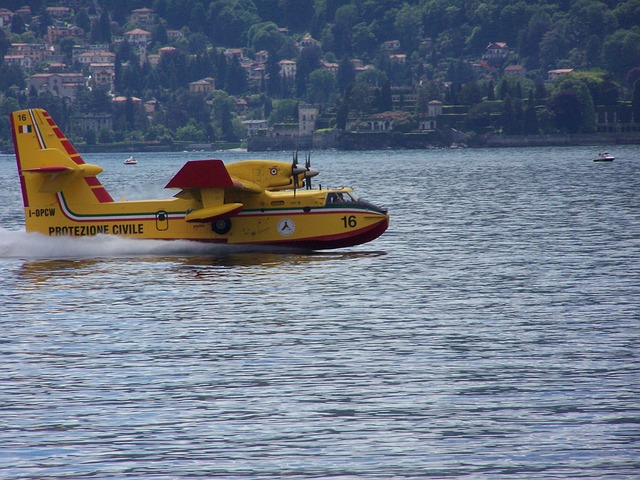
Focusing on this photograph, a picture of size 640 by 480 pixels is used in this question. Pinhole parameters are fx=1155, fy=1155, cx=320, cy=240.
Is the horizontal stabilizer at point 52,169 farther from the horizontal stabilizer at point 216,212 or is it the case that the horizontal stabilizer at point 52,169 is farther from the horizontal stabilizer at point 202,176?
the horizontal stabilizer at point 216,212

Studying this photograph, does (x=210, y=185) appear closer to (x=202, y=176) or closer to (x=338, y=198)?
(x=202, y=176)

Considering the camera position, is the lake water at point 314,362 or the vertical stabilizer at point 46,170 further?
the vertical stabilizer at point 46,170

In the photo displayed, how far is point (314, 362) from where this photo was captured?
84.0ft

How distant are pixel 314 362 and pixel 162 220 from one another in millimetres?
20781

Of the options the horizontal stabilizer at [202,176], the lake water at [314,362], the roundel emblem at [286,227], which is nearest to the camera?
the lake water at [314,362]

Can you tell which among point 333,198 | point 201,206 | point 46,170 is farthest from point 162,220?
point 333,198

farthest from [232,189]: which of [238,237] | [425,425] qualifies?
[425,425]

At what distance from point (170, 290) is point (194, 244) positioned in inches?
335

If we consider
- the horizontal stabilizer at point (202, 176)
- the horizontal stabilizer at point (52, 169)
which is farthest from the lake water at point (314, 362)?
the horizontal stabilizer at point (52, 169)

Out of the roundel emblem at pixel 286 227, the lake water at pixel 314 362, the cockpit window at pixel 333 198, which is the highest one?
the cockpit window at pixel 333 198

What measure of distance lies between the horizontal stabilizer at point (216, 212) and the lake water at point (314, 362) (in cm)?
177

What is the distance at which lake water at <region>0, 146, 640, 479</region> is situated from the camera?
1911cm

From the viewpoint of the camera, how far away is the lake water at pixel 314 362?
19.1m

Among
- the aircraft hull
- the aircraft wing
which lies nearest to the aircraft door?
the aircraft hull
